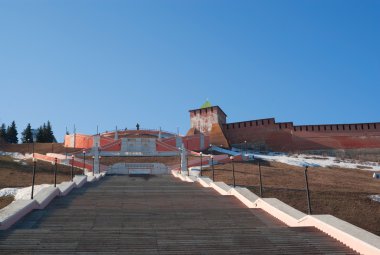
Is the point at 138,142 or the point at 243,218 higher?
the point at 138,142

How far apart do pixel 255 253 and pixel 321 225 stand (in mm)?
1577

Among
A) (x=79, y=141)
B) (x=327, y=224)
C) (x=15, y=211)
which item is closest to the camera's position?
(x=327, y=224)

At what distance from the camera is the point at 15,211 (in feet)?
17.9

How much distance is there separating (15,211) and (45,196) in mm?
1602

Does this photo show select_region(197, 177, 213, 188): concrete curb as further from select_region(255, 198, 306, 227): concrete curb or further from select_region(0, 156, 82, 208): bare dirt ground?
select_region(0, 156, 82, 208): bare dirt ground

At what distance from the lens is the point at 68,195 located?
8438 millimetres

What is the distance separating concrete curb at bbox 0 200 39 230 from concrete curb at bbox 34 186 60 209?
0.65 feet

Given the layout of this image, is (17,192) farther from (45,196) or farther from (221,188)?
(221,188)

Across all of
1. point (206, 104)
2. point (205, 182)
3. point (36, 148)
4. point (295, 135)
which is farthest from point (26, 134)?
point (205, 182)

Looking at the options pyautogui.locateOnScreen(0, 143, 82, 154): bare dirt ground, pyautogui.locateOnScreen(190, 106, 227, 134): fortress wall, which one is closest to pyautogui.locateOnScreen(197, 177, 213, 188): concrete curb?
pyautogui.locateOnScreen(0, 143, 82, 154): bare dirt ground

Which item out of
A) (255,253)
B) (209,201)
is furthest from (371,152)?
(255,253)

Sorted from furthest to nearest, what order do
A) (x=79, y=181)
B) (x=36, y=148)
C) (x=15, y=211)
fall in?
(x=36, y=148) → (x=79, y=181) → (x=15, y=211)

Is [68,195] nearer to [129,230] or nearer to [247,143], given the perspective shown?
[129,230]

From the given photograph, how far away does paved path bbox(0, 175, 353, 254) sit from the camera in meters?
4.15
